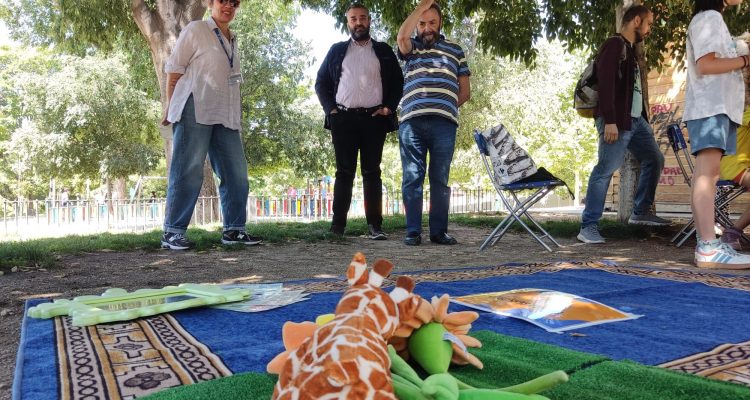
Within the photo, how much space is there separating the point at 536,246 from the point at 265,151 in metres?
18.1

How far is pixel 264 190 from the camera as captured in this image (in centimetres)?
4409

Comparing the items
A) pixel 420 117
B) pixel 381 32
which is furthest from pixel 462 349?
pixel 381 32

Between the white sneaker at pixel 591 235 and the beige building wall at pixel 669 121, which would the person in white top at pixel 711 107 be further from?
the beige building wall at pixel 669 121

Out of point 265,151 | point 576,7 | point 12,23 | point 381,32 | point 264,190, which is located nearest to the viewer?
point 576,7

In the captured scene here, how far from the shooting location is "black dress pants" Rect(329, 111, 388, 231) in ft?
17.9

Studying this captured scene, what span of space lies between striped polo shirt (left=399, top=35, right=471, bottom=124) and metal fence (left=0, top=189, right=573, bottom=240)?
7073 millimetres

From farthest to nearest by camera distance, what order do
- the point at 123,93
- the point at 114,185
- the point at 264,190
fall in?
the point at 264,190, the point at 114,185, the point at 123,93

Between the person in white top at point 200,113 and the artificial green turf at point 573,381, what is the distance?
3.60 metres

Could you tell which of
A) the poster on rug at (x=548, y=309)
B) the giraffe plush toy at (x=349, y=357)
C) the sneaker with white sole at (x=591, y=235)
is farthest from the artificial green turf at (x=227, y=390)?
the sneaker with white sole at (x=591, y=235)

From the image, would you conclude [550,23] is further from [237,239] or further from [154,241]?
[154,241]

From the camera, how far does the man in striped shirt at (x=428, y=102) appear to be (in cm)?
498

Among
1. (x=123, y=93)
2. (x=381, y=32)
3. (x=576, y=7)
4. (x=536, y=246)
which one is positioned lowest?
(x=536, y=246)

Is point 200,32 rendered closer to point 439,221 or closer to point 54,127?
point 439,221

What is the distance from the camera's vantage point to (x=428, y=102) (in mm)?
4969
